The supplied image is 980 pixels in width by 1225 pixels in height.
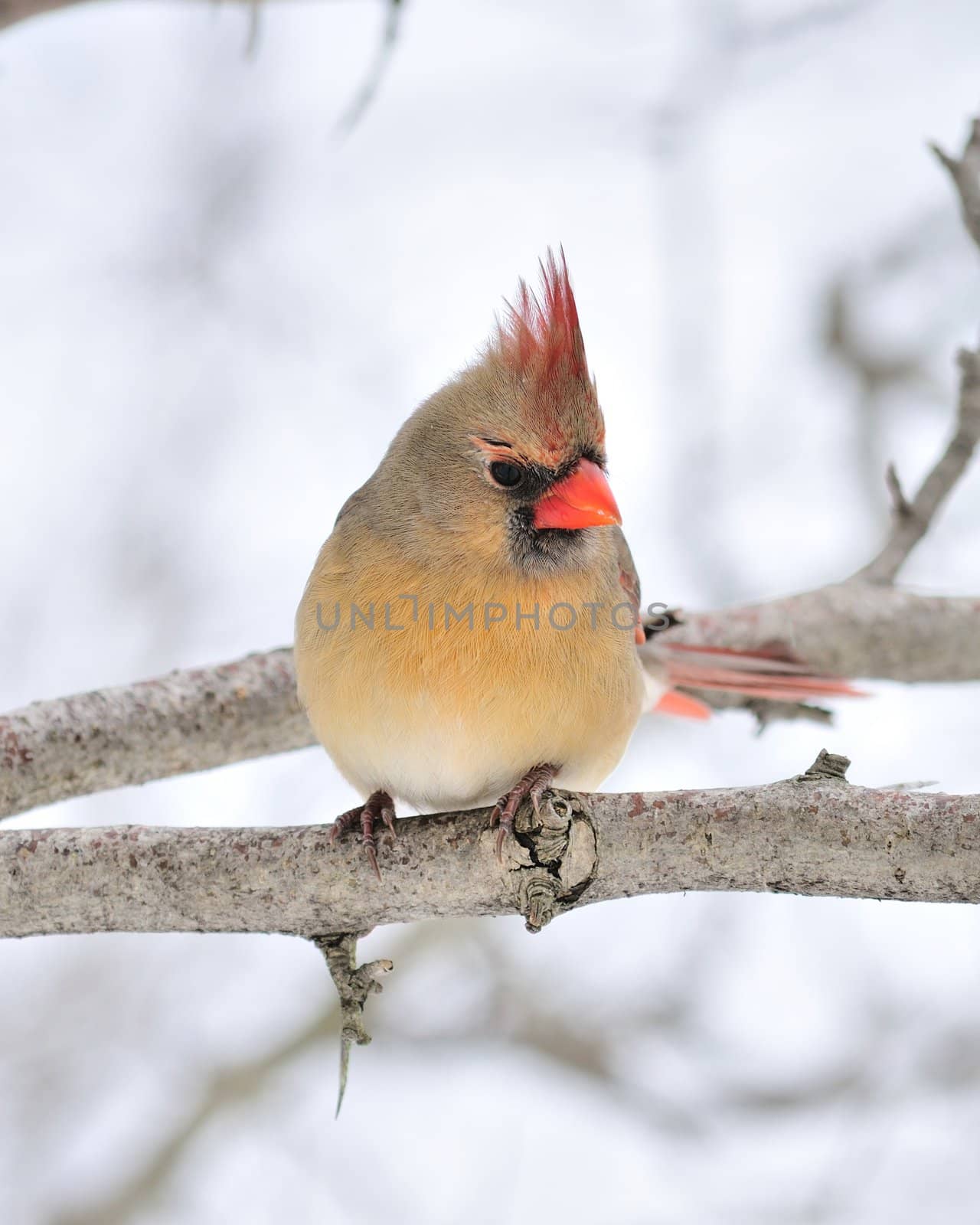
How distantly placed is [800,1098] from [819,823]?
186 cm

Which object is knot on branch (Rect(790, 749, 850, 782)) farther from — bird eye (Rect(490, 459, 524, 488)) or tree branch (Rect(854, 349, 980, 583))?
tree branch (Rect(854, 349, 980, 583))

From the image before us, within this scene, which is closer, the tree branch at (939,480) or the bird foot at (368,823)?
the bird foot at (368,823)

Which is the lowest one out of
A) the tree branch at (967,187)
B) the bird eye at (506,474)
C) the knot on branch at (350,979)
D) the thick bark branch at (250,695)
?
the knot on branch at (350,979)

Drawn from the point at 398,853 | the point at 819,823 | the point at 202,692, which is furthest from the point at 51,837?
the point at 819,823

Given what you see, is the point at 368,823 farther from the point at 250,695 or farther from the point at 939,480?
the point at 939,480

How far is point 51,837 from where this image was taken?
160 cm

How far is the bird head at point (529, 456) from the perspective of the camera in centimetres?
187

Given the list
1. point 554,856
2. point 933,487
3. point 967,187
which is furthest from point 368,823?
point 967,187

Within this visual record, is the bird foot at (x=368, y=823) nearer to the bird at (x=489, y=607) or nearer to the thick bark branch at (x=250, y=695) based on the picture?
the bird at (x=489, y=607)

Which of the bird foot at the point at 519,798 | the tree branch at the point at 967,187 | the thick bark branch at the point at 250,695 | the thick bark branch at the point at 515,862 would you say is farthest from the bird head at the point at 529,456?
the tree branch at the point at 967,187

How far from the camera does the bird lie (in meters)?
1.83

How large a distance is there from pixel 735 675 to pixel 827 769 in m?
0.96

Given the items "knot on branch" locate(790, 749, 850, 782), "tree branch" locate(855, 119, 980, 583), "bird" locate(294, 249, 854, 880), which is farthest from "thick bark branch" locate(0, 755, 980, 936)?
"tree branch" locate(855, 119, 980, 583)

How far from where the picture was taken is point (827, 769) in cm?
146
